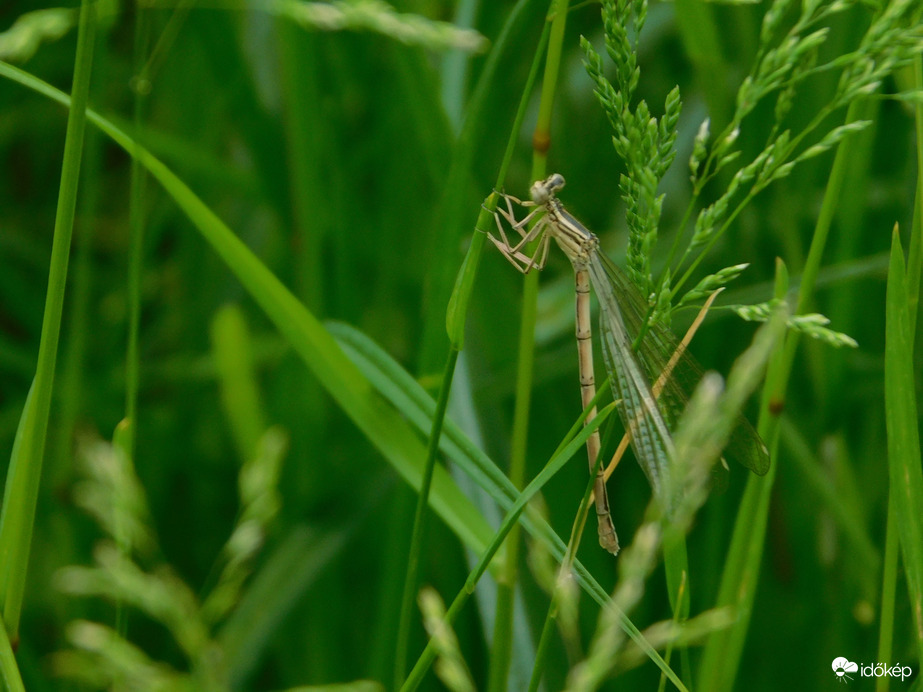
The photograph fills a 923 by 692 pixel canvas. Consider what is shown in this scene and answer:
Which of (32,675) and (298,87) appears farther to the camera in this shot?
(298,87)

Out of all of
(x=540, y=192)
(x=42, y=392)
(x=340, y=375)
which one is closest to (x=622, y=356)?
(x=540, y=192)

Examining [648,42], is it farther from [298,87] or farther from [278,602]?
[278,602]

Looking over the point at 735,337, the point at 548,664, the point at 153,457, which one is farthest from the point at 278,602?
the point at 735,337

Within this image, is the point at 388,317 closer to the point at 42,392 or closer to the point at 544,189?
the point at 544,189

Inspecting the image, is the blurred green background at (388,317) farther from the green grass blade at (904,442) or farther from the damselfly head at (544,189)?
the green grass blade at (904,442)

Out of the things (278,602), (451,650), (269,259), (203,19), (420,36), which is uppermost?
(203,19)
